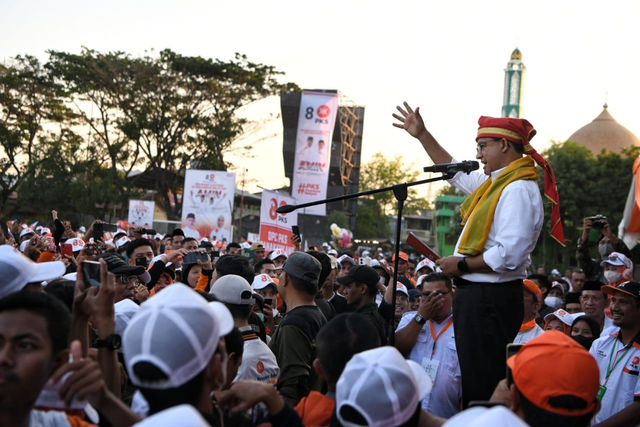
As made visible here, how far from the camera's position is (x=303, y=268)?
16.6 ft

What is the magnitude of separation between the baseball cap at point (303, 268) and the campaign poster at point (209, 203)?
15.5 m

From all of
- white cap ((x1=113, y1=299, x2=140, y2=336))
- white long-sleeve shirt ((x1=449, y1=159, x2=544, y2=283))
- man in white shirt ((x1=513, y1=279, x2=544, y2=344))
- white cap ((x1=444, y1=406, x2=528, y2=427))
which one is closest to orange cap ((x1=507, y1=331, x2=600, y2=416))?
white cap ((x1=444, y1=406, x2=528, y2=427))

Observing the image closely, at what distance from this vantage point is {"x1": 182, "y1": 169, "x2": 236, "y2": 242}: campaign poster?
20703 mm

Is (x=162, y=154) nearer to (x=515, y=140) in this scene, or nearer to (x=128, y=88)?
(x=128, y=88)

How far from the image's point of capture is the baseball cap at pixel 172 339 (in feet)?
7.13

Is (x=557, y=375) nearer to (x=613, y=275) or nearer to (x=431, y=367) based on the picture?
(x=431, y=367)

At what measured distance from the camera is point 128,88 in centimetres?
3186

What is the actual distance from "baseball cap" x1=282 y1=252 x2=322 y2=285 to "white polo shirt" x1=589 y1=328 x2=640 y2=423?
6.99 feet

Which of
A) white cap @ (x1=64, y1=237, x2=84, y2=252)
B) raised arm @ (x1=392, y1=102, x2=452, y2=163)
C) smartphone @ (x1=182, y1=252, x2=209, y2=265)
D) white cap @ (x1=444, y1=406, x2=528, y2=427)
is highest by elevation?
raised arm @ (x1=392, y1=102, x2=452, y2=163)

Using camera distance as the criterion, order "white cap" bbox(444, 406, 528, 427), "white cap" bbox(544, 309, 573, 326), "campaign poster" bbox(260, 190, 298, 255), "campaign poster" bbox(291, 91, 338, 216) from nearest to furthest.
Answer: "white cap" bbox(444, 406, 528, 427), "white cap" bbox(544, 309, 573, 326), "campaign poster" bbox(260, 190, 298, 255), "campaign poster" bbox(291, 91, 338, 216)

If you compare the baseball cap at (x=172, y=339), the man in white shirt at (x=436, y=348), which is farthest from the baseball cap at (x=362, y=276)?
the baseball cap at (x=172, y=339)

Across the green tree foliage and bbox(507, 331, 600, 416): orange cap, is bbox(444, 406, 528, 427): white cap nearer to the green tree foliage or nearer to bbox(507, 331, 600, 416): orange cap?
bbox(507, 331, 600, 416): orange cap

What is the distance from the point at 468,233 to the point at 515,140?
0.63 meters

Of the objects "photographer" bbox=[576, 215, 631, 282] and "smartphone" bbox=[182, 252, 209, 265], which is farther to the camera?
"photographer" bbox=[576, 215, 631, 282]
